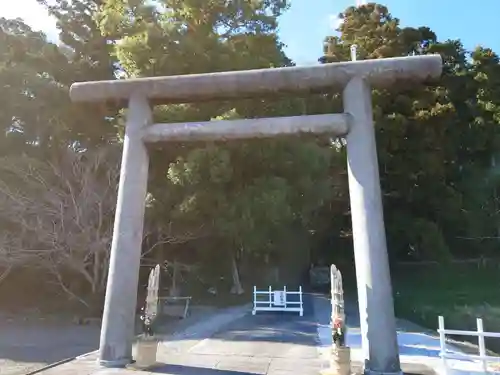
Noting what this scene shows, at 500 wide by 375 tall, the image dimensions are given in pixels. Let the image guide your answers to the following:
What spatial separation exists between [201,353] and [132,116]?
4.39 m

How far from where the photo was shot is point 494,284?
20.6m

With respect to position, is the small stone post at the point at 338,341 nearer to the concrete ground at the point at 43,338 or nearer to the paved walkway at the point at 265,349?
the paved walkway at the point at 265,349

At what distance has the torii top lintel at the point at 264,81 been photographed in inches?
248

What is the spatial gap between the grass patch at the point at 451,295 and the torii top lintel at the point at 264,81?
9621mm

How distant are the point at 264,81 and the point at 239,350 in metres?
4.98

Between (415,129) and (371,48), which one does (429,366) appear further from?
(371,48)

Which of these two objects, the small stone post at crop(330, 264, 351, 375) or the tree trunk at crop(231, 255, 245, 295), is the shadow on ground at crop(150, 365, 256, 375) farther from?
the tree trunk at crop(231, 255, 245, 295)

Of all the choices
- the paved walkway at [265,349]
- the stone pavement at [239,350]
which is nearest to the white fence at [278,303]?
the paved walkway at [265,349]

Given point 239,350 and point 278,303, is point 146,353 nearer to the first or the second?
point 239,350

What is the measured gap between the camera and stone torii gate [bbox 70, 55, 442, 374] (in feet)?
19.0

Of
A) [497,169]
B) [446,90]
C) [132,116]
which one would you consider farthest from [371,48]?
[132,116]

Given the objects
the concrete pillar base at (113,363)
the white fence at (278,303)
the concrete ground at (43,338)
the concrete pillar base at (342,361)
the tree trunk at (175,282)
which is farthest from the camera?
the tree trunk at (175,282)

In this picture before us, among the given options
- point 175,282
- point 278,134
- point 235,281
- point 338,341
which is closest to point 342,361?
point 338,341

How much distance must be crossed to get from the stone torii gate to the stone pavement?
810 millimetres
